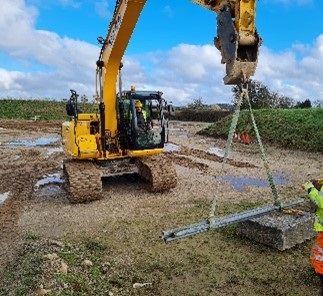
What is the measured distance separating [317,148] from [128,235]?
46.1 ft

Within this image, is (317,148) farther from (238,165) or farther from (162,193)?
(162,193)

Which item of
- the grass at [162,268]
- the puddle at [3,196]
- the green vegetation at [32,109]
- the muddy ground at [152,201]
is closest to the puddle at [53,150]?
the muddy ground at [152,201]

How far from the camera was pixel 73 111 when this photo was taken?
11.5 meters

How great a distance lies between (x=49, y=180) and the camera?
1366 centimetres

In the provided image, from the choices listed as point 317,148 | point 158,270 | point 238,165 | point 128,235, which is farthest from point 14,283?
point 317,148

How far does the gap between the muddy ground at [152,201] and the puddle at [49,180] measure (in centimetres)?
3

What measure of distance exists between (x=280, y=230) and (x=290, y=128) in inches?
646

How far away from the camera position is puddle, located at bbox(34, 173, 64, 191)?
12.9 metres

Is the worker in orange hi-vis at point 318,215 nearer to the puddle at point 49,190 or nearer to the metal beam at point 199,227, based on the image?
the metal beam at point 199,227

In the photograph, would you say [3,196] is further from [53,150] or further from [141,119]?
[53,150]

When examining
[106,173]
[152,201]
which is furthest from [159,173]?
[106,173]

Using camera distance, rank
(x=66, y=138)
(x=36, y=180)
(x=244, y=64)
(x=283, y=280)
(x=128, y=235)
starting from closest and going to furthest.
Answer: (x=244, y=64)
(x=283, y=280)
(x=128, y=235)
(x=66, y=138)
(x=36, y=180)

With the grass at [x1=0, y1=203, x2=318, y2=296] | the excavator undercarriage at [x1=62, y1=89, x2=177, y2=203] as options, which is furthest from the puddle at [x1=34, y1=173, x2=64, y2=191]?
the grass at [x1=0, y1=203, x2=318, y2=296]

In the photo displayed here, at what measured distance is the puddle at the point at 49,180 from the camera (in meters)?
12.9
